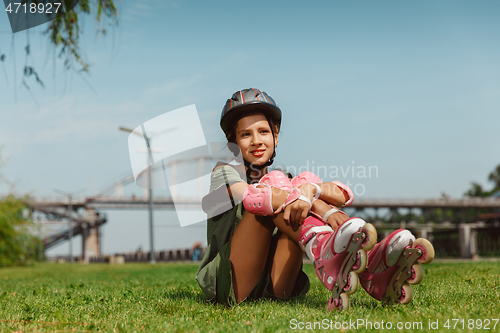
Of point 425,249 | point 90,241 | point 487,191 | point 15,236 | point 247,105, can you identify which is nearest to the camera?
point 425,249

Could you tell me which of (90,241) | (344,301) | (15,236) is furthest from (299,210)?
(90,241)

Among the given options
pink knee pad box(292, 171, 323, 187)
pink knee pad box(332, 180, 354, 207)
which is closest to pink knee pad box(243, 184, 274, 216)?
pink knee pad box(292, 171, 323, 187)

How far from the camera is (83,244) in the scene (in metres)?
62.7

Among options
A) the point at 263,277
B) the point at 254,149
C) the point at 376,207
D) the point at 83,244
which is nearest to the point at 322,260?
the point at 263,277

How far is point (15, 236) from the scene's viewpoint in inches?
710

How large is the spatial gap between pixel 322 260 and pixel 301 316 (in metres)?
0.36

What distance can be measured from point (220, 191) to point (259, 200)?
0.43m

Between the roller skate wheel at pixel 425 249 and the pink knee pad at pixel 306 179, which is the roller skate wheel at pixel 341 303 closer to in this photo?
the roller skate wheel at pixel 425 249

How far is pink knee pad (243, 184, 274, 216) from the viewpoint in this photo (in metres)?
2.42

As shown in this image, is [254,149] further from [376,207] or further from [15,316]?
[376,207]

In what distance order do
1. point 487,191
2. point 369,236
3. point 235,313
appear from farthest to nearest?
point 487,191 → point 235,313 → point 369,236

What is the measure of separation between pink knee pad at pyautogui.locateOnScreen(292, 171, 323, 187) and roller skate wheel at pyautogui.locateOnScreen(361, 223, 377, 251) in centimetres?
67

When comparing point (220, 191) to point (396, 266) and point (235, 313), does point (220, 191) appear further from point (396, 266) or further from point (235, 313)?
point (396, 266)

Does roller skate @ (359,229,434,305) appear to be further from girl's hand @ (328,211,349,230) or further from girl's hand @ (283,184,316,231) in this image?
girl's hand @ (283,184,316,231)
